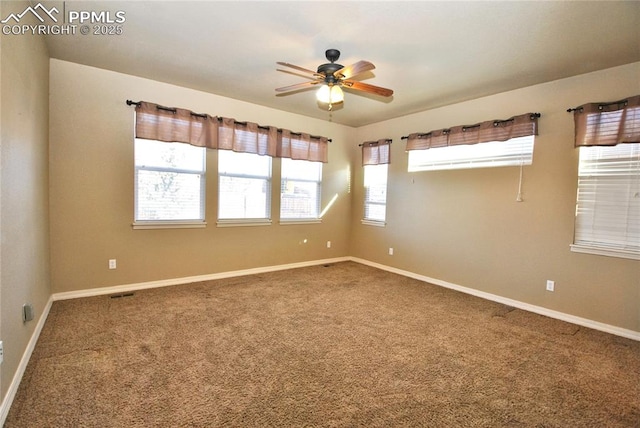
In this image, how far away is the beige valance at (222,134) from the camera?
3.72 metres

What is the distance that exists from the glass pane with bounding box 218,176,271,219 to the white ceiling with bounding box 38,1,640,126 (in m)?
1.39

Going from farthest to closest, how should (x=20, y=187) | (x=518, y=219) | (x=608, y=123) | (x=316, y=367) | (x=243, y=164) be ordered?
(x=243, y=164) → (x=518, y=219) → (x=608, y=123) → (x=316, y=367) → (x=20, y=187)

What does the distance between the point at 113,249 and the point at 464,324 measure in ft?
13.4

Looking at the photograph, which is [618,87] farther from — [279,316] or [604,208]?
[279,316]

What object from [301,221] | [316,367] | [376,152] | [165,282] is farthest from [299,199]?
[316,367]

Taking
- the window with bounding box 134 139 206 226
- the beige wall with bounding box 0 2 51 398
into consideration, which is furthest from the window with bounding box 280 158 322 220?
the beige wall with bounding box 0 2 51 398

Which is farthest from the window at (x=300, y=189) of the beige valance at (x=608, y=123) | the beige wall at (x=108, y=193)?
the beige valance at (x=608, y=123)

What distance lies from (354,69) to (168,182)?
282 cm

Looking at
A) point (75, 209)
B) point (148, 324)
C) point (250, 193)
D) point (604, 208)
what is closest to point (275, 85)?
point (250, 193)

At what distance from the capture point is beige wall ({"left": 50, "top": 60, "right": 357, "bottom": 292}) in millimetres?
3336

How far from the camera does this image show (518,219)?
3.68m

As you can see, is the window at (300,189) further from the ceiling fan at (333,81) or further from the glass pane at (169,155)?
the ceiling fan at (333,81)

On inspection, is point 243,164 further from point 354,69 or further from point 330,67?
point 354,69

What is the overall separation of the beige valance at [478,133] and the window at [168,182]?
322cm
